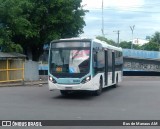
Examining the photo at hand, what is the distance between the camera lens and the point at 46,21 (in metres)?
41.5

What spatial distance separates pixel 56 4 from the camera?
41188mm

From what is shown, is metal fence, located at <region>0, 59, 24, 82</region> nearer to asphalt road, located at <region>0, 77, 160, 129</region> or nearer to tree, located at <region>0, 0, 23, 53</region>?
tree, located at <region>0, 0, 23, 53</region>

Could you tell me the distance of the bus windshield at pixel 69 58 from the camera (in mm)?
20406

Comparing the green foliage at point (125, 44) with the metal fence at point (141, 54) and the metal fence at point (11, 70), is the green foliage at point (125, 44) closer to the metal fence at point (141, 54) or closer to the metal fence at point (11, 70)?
the metal fence at point (141, 54)

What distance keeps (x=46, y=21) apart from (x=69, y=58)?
2142cm

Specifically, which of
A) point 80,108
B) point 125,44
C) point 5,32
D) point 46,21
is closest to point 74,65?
point 80,108

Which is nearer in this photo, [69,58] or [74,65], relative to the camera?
[74,65]

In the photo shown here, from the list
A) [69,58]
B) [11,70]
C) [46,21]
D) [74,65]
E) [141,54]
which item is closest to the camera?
[74,65]

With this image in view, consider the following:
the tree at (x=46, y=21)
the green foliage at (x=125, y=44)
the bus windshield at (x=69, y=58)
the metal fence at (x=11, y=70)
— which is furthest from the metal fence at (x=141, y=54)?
the green foliage at (x=125, y=44)

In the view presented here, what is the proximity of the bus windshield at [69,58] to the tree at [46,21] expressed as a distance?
16833 mm

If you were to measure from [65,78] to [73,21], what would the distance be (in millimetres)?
23550

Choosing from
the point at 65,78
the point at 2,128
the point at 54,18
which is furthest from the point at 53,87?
the point at 54,18

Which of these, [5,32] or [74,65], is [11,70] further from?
[74,65]

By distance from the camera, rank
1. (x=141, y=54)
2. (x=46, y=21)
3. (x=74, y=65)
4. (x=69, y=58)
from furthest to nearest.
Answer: (x=141, y=54), (x=46, y=21), (x=69, y=58), (x=74, y=65)
